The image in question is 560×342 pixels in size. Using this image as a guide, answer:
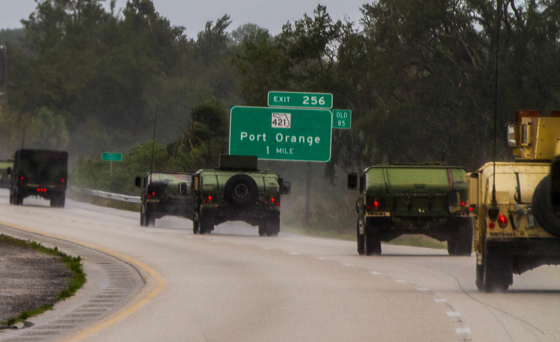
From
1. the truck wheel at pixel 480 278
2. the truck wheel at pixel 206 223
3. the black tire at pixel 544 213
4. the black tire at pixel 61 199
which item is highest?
the black tire at pixel 544 213

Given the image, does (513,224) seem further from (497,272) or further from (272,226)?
(272,226)

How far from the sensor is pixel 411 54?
4819cm

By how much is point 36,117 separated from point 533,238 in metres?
94.0

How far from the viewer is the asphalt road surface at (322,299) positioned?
980 cm

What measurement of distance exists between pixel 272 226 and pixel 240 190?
1.95m

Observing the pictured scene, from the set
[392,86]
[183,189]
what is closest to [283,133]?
[183,189]

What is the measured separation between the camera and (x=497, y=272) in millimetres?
13531

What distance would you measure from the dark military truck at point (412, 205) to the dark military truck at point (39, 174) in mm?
27714

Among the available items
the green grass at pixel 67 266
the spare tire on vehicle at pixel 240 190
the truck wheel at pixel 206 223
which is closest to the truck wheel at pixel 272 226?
the spare tire on vehicle at pixel 240 190


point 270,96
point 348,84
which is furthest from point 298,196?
point 270,96

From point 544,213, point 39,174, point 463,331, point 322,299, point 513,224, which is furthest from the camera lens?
point 39,174

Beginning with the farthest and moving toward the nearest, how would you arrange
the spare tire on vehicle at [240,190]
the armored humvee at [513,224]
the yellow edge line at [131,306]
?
the spare tire on vehicle at [240,190], the armored humvee at [513,224], the yellow edge line at [131,306]

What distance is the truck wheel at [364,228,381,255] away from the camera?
845 inches

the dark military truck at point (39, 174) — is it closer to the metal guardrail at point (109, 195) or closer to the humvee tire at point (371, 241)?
the metal guardrail at point (109, 195)
